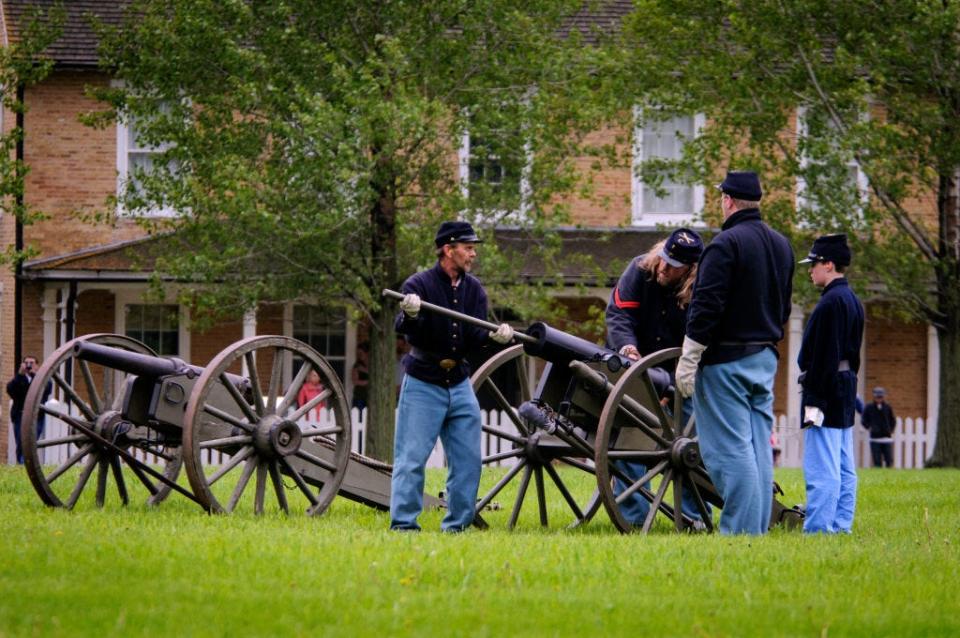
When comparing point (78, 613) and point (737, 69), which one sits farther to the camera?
point (737, 69)

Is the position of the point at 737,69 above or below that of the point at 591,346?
above

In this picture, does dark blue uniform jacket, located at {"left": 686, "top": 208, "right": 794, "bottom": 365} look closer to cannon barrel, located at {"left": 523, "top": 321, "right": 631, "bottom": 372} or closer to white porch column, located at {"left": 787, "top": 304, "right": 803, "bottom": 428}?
cannon barrel, located at {"left": 523, "top": 321, "right": 631, "bottom": 372}

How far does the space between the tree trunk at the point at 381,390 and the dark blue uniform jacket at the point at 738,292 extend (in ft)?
38.5

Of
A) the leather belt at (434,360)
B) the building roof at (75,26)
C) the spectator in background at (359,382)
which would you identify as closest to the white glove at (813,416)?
the leather belt at (434,360)

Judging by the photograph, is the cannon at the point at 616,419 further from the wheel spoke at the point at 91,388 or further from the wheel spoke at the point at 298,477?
the wheel spoke at the point at 91,388

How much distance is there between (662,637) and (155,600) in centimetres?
187

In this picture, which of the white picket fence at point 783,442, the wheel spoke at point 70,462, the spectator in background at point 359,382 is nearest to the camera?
the wheel spoke at point 70,462

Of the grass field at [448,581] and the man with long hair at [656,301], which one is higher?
the man with long hair at [656,301]

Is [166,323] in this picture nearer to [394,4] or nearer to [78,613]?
[394,4]

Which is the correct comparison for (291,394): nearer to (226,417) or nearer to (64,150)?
(226,417)

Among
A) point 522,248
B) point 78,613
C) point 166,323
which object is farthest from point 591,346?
point 166,323

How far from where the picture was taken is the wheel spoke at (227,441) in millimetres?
9031

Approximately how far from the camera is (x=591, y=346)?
29.6 feet

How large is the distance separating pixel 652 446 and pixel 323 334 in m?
17.9
